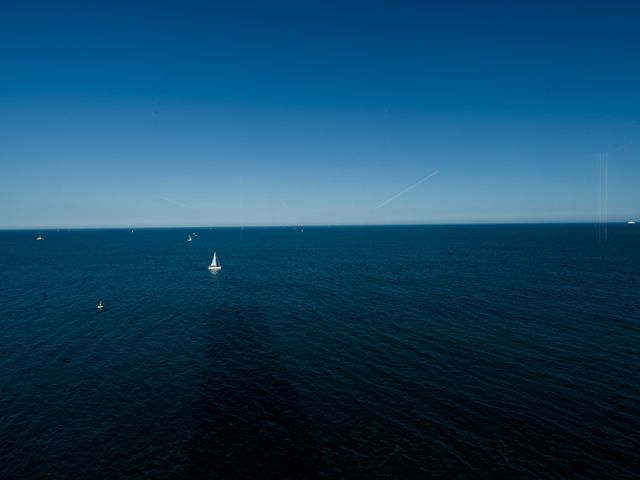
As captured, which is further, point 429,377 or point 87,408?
point 429,377

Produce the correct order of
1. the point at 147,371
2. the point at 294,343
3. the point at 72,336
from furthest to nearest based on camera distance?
the point at 72,336
the point at 294,343
the point at 147,371

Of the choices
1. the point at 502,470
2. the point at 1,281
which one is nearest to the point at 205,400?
the point at 502,470

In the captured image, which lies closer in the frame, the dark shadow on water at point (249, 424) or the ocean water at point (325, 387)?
the dark shadow on water at point (249, 424)

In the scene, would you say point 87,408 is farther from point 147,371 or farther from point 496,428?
point 496,428

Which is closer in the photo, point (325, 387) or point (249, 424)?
point (249, 424)

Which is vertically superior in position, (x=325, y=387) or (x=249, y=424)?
(x=325, y=387)
